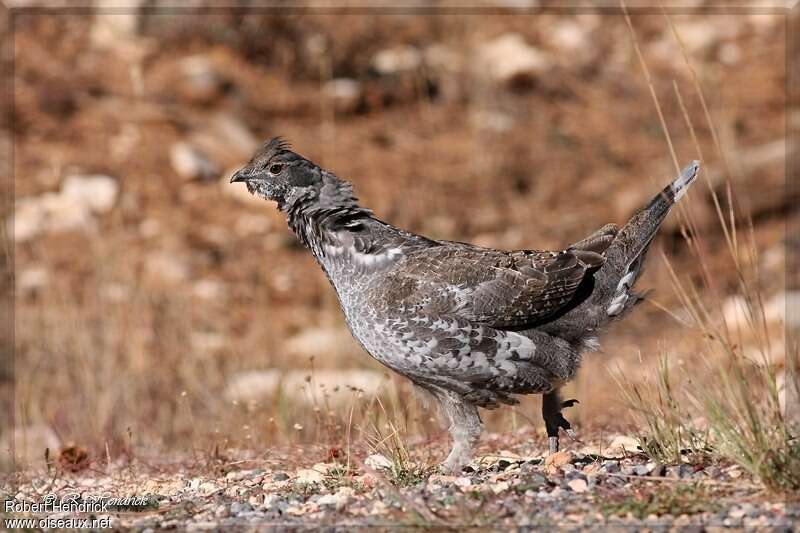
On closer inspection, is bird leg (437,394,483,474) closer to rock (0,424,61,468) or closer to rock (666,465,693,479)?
rock (666,465,693,479)

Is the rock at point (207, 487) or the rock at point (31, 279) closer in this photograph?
the rock at point (207, 487)

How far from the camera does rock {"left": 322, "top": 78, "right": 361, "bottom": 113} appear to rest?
15.8 m

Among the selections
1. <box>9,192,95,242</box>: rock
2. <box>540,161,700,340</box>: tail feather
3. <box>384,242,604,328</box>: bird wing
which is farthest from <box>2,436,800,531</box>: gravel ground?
<box>9,192,95,242</box>: rock

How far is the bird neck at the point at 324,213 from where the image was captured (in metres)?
6.29

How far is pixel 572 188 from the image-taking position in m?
14.7

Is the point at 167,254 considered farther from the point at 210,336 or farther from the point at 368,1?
the point at 368,1

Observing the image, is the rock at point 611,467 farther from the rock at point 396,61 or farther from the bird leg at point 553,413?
the rock at point 396,61

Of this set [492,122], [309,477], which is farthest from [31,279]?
[309,477]

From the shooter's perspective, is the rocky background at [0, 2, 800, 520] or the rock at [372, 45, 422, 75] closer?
the rocky background at [0, 2, 800, 520]

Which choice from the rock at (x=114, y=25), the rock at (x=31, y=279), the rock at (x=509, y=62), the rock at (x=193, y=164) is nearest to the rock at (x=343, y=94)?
the rock at (x=509, y=62)

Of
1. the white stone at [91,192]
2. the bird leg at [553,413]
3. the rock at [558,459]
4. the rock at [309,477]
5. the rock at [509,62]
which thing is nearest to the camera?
the rock at [558,459]

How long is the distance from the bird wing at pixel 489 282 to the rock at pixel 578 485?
1203 mm

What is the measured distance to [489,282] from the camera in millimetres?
5992

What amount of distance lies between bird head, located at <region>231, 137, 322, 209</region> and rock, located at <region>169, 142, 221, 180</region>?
322 inches
